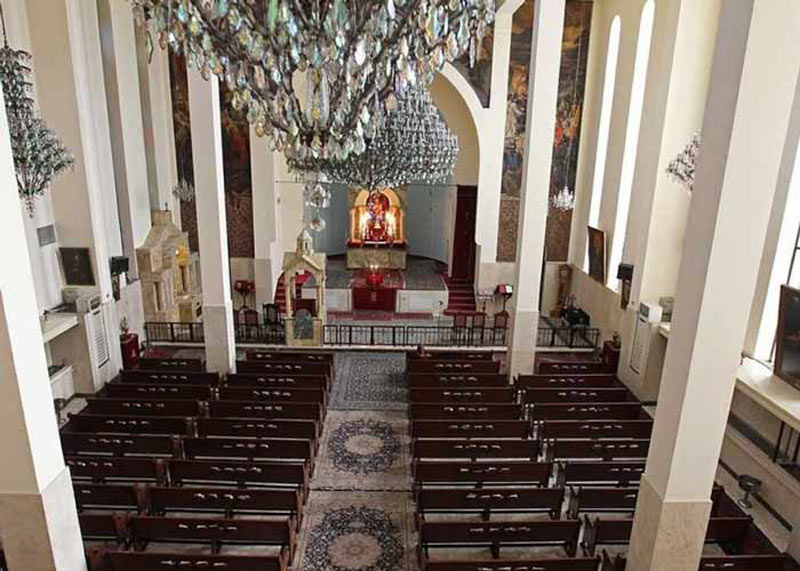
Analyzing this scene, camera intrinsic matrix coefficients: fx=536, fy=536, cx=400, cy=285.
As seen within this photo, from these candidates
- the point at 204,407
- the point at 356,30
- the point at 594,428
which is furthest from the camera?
the point at 204,407

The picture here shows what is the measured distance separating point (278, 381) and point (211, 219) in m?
3.47

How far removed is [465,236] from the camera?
18.7m

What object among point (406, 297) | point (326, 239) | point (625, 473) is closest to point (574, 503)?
point (625, 473)

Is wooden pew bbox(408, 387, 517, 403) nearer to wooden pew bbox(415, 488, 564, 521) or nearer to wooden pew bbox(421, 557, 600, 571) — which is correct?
wooden pew bbox(415, 488, 564, 521)

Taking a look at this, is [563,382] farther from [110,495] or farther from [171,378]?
[110,495]

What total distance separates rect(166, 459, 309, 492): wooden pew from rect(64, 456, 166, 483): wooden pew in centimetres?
18

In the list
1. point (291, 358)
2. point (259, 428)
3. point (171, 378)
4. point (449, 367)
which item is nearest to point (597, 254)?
point (449, 367)

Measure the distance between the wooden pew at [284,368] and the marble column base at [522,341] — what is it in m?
3.89

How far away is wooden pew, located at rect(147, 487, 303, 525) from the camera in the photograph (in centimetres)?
616

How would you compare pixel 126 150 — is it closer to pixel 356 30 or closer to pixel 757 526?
pixel 356 30

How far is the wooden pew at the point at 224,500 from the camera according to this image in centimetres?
616

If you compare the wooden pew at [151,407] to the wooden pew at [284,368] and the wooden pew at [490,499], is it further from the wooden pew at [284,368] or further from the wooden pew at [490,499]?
the wooden pew at [490,499]

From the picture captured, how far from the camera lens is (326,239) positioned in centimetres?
2206

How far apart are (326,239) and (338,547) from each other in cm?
1655
